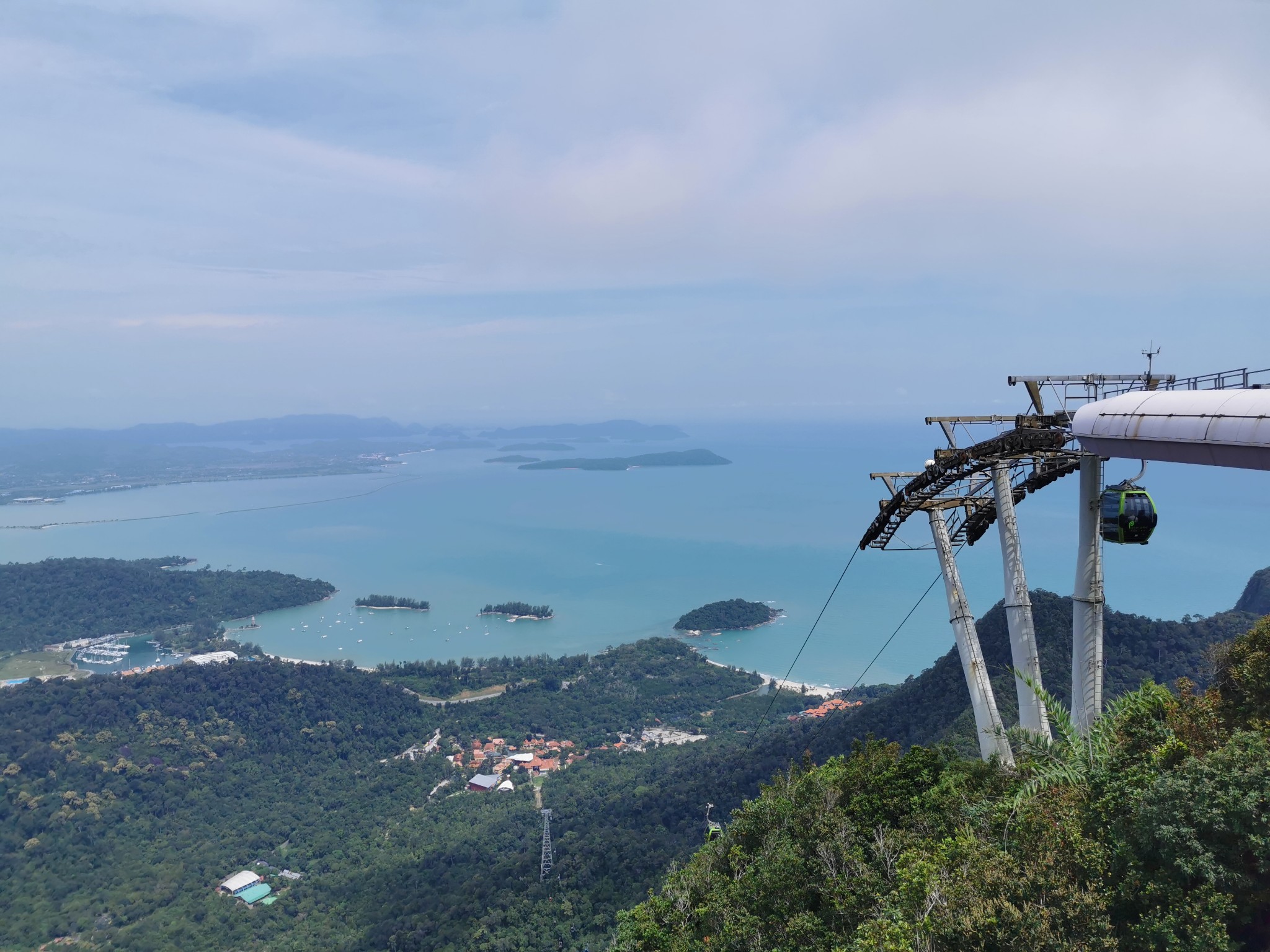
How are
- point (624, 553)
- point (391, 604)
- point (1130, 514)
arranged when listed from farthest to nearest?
point (624, 553), point (391, 604), point (1130, 514)

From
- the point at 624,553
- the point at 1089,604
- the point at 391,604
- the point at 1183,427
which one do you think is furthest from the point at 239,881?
the point at 624,553

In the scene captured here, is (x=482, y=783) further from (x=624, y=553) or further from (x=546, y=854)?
(x=624, y=553)

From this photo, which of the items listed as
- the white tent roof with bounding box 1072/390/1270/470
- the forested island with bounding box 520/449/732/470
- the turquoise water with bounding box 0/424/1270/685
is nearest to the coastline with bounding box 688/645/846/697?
the turquoise water with bounding box 0/424/1270/685

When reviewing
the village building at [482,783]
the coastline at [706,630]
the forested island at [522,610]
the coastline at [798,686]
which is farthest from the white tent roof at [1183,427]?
the forested island at [522,610]

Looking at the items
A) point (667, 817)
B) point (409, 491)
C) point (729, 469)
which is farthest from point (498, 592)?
point (729, 469)

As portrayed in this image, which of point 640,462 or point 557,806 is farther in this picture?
point 640,462

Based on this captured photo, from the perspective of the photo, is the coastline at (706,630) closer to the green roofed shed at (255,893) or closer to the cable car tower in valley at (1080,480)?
the green roofed shed at (255,893)

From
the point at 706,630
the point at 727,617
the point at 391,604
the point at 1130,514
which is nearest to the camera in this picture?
the point at 1130,514

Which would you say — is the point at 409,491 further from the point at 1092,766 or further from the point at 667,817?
the point at 1092,766
